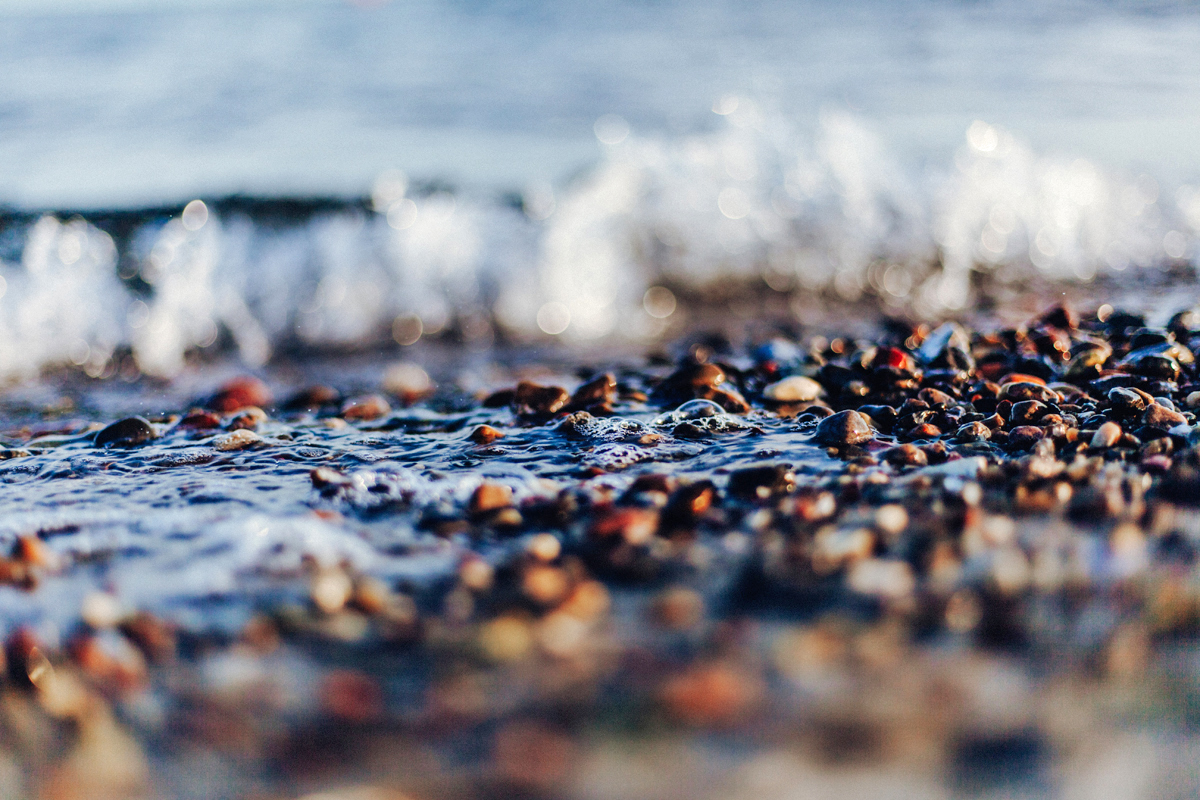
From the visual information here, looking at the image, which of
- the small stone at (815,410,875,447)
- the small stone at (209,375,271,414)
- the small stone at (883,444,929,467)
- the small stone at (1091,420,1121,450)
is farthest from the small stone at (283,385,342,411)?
the small stone at (1091,420,1121,450)

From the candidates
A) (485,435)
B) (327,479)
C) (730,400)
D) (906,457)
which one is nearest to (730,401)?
(730,400)

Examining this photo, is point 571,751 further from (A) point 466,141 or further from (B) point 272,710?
(A) point 466,141

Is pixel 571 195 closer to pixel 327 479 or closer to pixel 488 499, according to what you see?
pixel 327 479

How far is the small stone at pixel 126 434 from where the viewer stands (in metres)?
2.76

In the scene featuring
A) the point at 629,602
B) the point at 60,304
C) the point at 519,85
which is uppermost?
the point at 519,85

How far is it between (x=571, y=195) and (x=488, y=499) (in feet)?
13.1

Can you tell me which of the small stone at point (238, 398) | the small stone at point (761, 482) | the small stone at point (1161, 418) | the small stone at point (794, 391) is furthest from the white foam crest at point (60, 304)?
the small stone at point (1161, 418)

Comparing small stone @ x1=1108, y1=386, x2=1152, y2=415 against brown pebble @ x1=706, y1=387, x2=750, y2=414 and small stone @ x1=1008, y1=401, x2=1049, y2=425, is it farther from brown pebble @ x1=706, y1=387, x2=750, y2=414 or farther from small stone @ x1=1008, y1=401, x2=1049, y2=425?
brown pebble @ x1=706, y1=387, x2=750, y2=414

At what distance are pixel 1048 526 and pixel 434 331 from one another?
382cm

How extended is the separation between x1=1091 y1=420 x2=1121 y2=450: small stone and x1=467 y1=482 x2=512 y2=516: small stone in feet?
5.36

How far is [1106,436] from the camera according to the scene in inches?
82.9

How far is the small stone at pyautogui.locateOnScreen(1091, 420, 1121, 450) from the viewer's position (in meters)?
2.10

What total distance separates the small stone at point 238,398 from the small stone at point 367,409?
0.44 m

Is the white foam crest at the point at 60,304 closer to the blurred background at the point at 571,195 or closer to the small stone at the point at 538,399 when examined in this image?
the blurred background at the point at 571,195
